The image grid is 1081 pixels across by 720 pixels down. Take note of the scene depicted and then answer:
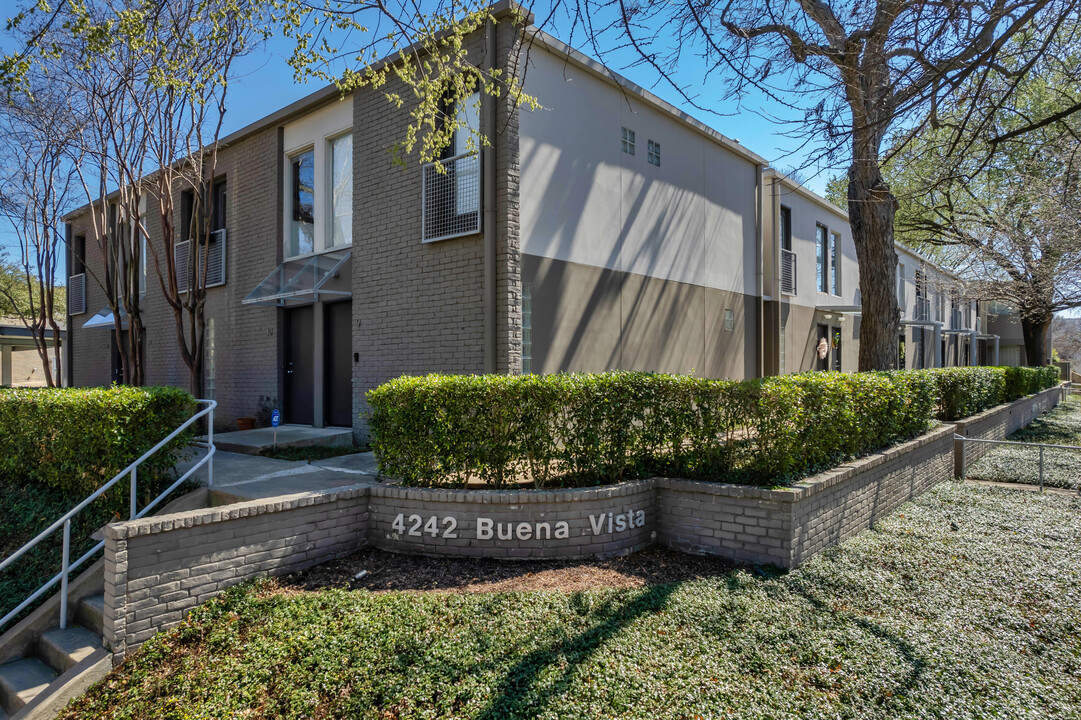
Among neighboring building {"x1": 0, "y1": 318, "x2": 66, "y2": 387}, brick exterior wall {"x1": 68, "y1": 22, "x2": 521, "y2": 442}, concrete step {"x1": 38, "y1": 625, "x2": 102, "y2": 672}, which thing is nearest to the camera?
concrete step {"x1": 38, "y1": 625, "x2": 102, "y2": 672}

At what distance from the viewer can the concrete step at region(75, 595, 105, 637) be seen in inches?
181

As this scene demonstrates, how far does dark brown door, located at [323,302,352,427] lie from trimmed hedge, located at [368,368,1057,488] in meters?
4.88

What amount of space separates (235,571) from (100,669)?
996 millimetres

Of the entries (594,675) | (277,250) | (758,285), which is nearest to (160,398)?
(594,675)

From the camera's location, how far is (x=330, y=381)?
10.8m

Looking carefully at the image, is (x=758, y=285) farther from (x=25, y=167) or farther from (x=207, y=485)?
(x=25, y=167)

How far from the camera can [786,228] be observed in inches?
632

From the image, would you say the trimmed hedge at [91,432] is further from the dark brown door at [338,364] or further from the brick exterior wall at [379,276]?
the dark brown door at [338,364]

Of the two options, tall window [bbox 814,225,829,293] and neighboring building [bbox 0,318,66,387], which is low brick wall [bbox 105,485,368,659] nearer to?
tall window [bbox 814,225,829,293]

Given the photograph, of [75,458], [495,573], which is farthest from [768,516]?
[75,458]

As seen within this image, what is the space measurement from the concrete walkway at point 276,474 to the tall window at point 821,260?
1478 cm

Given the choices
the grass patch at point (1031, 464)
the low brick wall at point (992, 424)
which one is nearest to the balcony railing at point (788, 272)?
the low brick wall at point (992, 424)

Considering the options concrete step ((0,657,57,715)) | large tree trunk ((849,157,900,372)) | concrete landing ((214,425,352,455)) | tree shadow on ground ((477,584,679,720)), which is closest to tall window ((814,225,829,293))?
large tree trunk ((849,157,900,372))

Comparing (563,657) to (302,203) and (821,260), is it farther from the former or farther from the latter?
(821,260)
